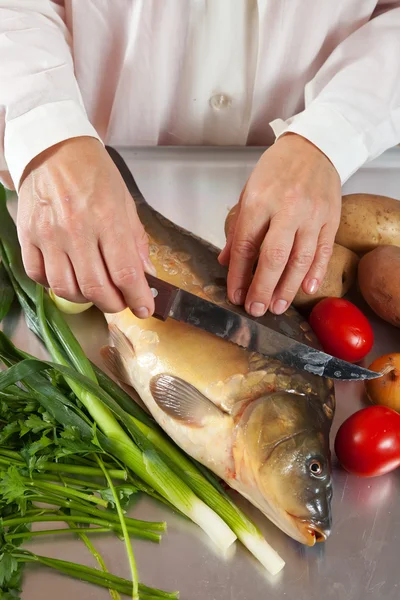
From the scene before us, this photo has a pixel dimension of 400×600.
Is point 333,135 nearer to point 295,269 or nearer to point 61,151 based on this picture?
point 295,269

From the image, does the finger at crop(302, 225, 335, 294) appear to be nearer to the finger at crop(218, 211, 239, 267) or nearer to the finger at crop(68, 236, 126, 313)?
the finger at crop(218, 211, 239, 267)

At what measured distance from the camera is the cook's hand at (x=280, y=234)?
1034mm

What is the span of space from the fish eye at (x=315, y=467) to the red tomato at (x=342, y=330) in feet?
0.87

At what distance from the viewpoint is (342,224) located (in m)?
1.27

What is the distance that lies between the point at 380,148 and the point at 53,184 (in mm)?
691

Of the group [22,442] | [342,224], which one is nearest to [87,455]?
[22,442]

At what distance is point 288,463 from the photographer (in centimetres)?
93

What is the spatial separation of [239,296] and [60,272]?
0.30m

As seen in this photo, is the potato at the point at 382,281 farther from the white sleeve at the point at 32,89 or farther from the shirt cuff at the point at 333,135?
the white sleeve at the point at 32,89

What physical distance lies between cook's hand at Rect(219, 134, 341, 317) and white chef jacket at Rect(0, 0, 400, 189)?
0.11 meters

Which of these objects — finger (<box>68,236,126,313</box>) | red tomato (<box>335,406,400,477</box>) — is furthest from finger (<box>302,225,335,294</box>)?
finger (<box>68,236,126,313</box>)

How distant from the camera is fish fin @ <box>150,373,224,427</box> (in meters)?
0.99

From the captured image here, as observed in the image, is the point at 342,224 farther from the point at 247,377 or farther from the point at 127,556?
the point at 127,556

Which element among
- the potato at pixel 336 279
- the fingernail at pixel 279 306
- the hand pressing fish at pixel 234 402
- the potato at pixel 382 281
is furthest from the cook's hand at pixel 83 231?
the potato at pixel 382 281
